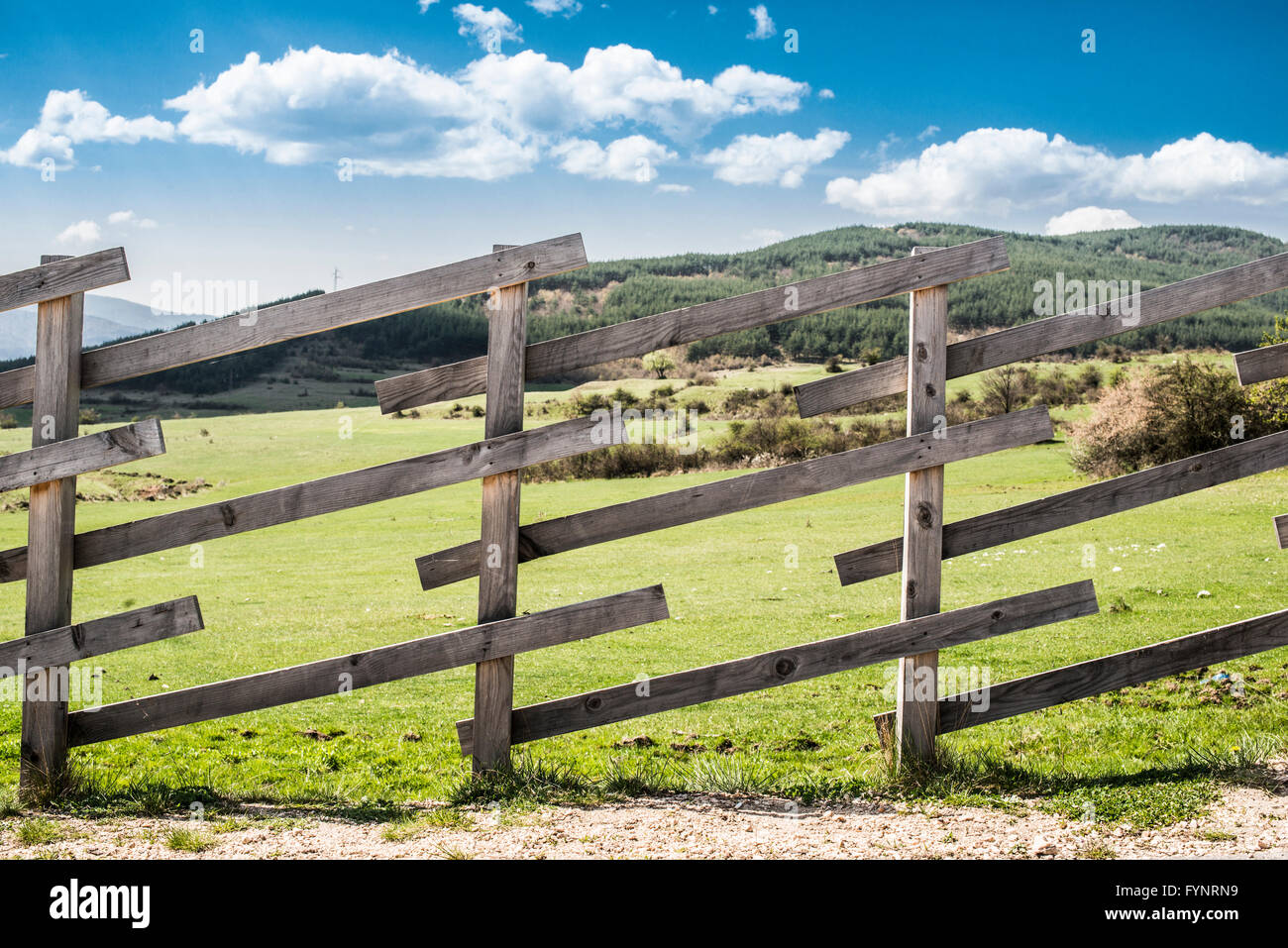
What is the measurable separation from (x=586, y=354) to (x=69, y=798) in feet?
11.9

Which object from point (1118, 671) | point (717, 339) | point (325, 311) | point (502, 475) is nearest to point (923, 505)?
point (1118, 671)

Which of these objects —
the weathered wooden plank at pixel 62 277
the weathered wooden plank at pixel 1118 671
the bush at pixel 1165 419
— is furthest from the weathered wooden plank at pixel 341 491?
the bush at pixel 1165 419

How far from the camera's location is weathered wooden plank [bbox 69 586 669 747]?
15.8 feet

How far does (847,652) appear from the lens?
4.88m

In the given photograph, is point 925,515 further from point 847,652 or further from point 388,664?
point 388,664

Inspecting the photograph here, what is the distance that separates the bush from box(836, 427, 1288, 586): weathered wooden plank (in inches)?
1265

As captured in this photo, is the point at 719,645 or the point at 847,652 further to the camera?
the point at 719,645

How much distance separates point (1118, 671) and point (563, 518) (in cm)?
304

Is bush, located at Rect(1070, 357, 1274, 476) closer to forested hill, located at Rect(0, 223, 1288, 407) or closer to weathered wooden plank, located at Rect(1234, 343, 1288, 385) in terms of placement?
weathered wooden plank, located at Rect(1234, 343, 1288, 385)

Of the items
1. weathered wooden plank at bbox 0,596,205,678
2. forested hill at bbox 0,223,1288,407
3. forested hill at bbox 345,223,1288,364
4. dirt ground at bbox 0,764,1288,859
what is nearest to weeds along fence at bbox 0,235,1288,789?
weathered wooden plank at bbox 0,596,205,678

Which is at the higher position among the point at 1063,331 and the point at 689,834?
the point at 1063,331

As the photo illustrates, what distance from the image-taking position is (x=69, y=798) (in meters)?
5.02

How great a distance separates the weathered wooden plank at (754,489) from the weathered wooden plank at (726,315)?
774mm

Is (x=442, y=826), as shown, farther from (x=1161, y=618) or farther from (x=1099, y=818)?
(x=1161, y=618)
